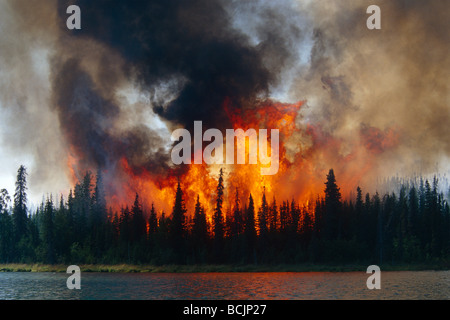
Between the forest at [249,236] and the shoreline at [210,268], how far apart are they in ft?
13.7

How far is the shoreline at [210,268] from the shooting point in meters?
162

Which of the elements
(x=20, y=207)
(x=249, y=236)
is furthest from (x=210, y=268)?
(x=20, y=207)

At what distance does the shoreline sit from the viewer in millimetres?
161875

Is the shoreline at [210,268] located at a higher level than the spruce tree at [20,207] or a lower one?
lower

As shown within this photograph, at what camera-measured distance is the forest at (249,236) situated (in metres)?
174

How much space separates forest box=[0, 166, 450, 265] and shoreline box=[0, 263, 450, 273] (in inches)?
165

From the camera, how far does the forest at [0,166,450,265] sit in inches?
6841

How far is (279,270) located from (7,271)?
95.4 metres

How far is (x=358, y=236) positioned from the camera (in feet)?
A: 574

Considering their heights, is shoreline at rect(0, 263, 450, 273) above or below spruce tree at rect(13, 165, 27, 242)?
below

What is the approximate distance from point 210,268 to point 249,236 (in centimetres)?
2157
